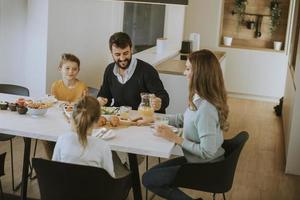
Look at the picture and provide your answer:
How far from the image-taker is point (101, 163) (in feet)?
7.87

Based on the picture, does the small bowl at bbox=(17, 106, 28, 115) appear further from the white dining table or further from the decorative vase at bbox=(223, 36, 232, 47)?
the decorative vase at bbox=(223, 36, 232, 47)

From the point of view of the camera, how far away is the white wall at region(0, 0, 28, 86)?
4.53 m

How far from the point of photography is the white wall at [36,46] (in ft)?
14.7

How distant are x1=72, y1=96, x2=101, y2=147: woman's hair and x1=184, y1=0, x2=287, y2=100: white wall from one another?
558cm

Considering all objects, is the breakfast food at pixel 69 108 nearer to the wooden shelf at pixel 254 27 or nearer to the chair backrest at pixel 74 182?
the chair backrest at pixel 74 182

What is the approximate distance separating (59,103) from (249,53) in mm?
4898

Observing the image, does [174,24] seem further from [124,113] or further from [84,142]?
[84,142]

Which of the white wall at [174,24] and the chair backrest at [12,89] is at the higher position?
the white wall at [174,24]

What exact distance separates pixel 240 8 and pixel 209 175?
18.4ft

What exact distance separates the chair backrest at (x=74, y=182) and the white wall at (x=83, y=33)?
241cm

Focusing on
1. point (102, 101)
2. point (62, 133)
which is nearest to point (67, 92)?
point (102, 101)

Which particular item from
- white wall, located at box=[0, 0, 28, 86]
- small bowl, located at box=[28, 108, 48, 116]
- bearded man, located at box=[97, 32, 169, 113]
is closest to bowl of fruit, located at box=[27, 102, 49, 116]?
small bowl, located at box=[28, 108, 48, 116]

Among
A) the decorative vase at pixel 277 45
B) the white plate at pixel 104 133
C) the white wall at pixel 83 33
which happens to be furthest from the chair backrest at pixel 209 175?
the decorative vase at pixel 277 45

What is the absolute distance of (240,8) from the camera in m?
7.84
